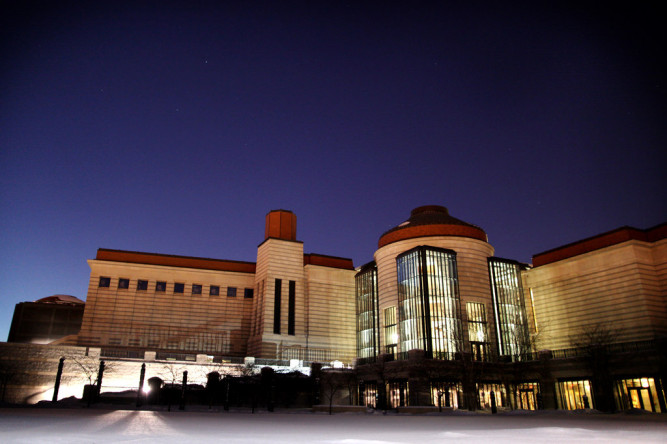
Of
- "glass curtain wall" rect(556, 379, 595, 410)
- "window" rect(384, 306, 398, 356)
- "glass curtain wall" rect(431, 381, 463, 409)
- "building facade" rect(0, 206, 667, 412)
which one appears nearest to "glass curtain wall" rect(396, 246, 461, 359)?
"building facade" rect(0, 206, 667, 412)

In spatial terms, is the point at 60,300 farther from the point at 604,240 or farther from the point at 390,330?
the point at 604,240

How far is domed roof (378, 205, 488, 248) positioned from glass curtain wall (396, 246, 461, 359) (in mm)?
4101

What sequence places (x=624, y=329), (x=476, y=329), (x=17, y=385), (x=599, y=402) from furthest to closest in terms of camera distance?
(x=476, y=329) < (x=624, y=329) < (x=17, y=385) < (x=599, y=402)

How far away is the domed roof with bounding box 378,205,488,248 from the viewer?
63375 millimetres

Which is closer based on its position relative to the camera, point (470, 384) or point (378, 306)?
point (470, 384)

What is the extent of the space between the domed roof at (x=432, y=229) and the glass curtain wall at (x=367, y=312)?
17.5 ft

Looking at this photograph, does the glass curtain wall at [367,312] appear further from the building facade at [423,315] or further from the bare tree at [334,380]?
the bare tree at [334,380]

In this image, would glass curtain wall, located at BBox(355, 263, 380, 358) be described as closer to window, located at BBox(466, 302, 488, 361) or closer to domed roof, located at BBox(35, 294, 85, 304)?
window, located at BBox(466, 302, 488, 361)

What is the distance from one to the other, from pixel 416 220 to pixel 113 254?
139 ft

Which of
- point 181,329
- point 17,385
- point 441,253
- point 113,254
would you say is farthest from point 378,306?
point 17,385

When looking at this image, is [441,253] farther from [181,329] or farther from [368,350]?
[181,329]

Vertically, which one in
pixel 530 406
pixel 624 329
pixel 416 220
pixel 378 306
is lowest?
pixel 530 406

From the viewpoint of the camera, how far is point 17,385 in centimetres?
4731

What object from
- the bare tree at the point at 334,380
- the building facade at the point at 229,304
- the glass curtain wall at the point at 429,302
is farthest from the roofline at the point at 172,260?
the glass curtain wall at the point at 429,302
